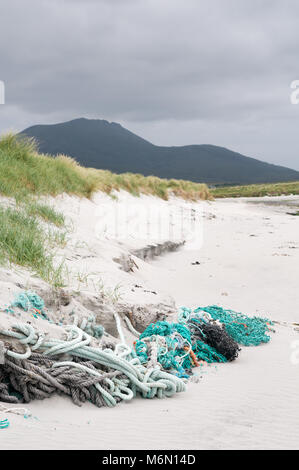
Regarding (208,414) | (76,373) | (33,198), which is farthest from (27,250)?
(33,198)

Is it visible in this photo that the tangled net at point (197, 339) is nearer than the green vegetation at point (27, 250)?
Yes

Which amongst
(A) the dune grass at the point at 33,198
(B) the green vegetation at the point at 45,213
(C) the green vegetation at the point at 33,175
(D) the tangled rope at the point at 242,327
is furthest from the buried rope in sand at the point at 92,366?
(C) the green vegetation at the point at 33,175

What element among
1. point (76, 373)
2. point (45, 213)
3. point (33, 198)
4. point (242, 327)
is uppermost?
point (33, 198)

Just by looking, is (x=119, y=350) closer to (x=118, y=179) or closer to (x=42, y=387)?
(x=42, y=387)

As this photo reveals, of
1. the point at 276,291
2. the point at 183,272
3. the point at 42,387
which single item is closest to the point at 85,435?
the point at 42,387

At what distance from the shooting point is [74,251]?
5.34 m

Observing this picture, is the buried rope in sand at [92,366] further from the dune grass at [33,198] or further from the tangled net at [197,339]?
the dune grass at [33,198]

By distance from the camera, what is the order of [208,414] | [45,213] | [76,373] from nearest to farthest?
[208,414], [76,373], [45,213]

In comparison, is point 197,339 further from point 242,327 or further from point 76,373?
point 76,373

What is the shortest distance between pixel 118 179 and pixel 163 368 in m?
13.9

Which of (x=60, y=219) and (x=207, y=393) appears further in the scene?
(x=60, y=219)

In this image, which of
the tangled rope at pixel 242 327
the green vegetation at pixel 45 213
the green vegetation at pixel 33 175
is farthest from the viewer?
the green vegetation at pixel 33 175

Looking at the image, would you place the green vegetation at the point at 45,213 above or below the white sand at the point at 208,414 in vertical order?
above
